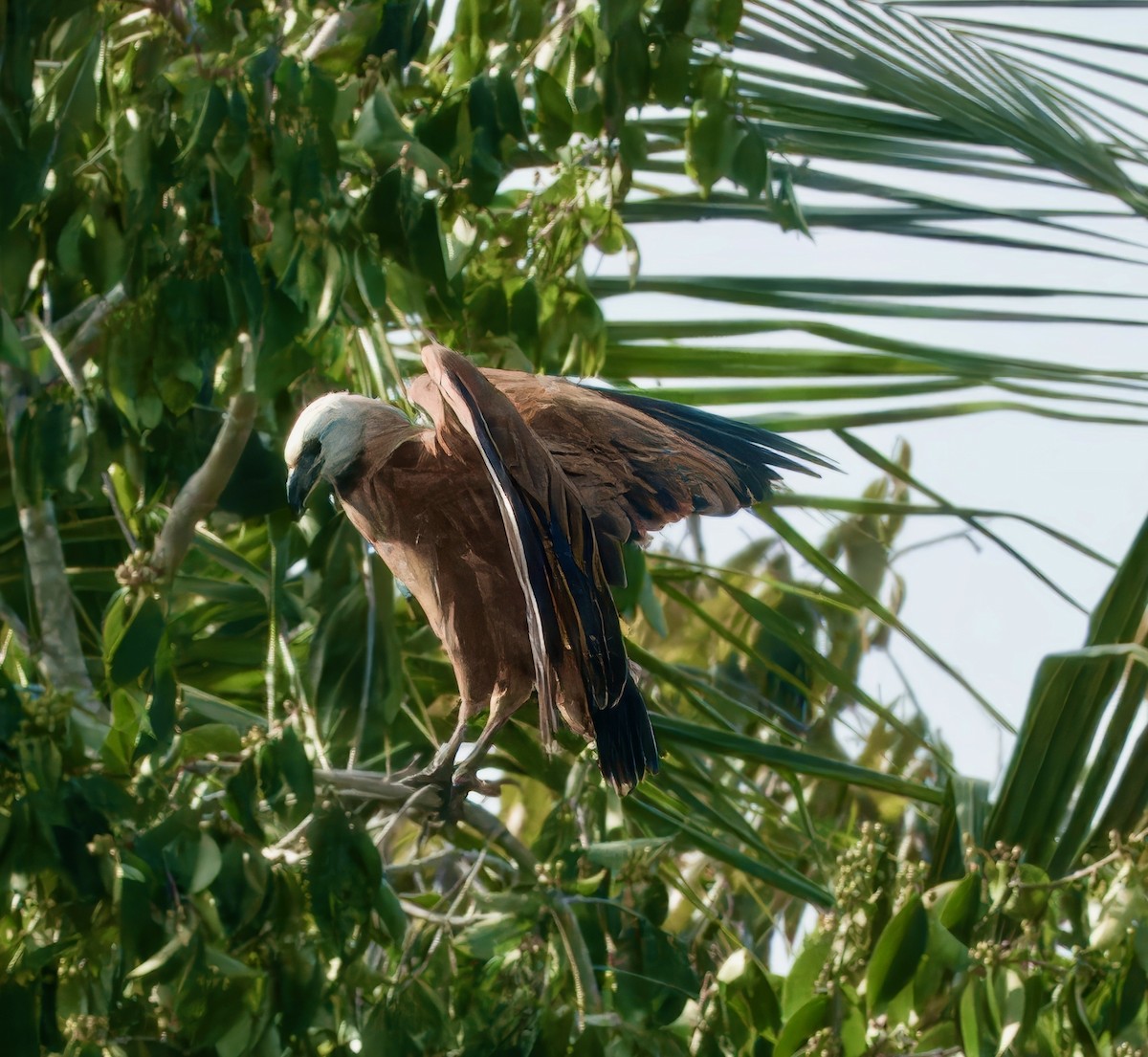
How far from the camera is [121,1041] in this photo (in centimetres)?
223

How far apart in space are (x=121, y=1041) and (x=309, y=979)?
10.7 inches

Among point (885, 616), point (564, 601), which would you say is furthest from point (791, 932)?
point (564, 601)

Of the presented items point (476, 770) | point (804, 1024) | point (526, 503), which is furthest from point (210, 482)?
point (804, 1024)

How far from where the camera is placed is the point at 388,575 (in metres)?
2.81

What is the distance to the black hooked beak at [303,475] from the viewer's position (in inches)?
77.6

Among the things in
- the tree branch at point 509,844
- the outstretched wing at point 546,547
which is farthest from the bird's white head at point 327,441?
the tree branch at point 509,844

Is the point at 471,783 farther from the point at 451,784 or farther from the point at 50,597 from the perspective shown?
the point at 50,597

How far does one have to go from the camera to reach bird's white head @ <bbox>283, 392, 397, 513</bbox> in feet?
6.28

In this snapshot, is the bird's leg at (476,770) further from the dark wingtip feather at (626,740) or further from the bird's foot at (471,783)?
the dark wingtip feather at (626,740)

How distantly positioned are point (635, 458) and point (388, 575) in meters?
0.88

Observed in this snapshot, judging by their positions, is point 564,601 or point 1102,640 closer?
point 564,601

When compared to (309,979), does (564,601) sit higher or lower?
higher

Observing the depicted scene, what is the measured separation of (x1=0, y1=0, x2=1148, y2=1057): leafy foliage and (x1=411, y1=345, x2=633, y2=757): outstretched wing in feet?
1.98

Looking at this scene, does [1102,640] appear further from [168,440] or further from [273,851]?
[168,440]
